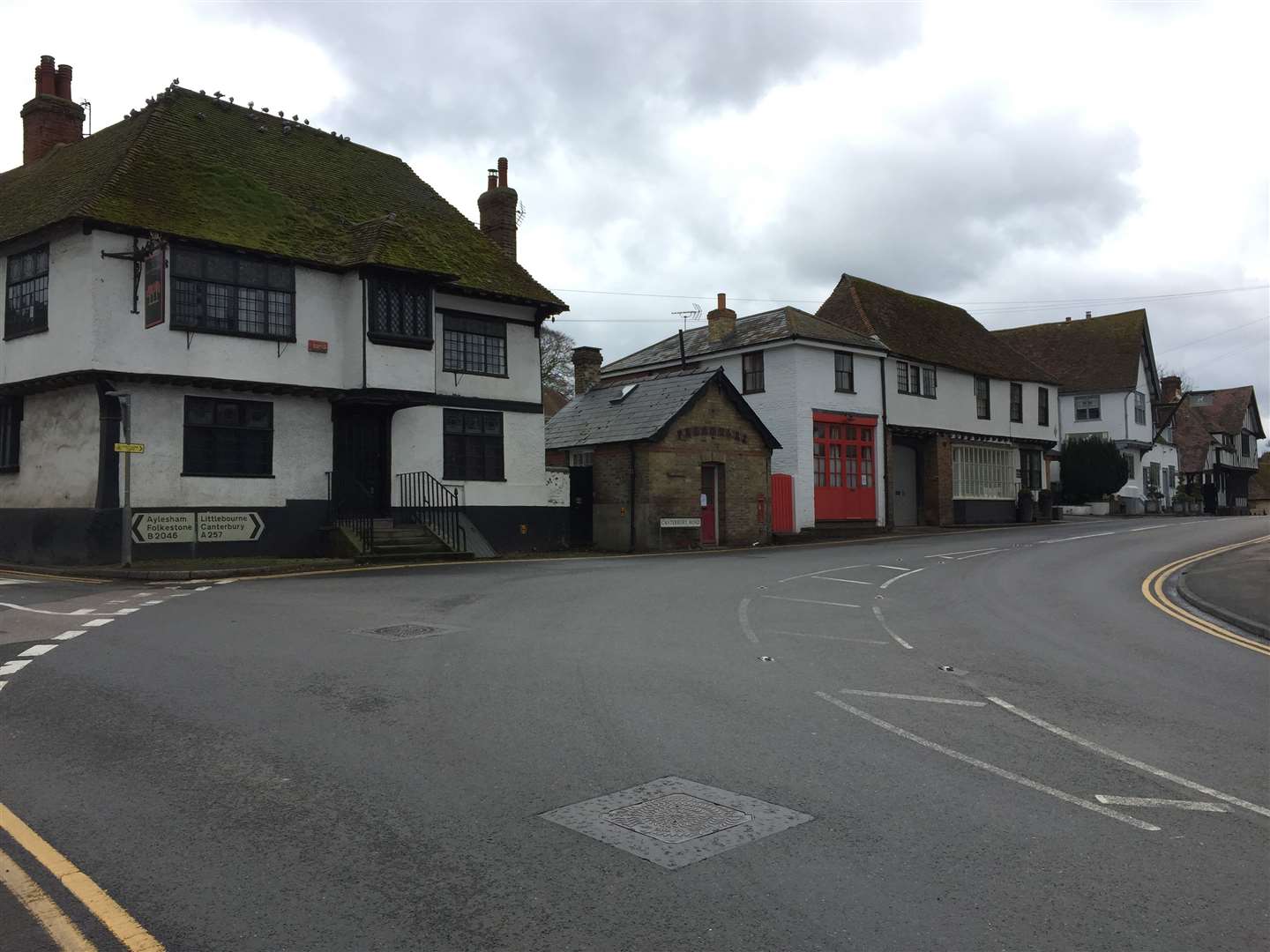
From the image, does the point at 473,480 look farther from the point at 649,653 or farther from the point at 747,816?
the point at 747,816

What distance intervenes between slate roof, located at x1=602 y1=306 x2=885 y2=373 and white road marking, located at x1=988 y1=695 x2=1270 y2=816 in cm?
2752

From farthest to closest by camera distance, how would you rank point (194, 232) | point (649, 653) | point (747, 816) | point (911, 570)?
point (194, 232), point (911, 570), point (649, 653), point (747, 816)

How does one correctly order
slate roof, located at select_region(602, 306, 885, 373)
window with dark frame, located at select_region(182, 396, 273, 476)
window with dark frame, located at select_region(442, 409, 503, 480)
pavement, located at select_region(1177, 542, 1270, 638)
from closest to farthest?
1. pavement, located at select_region(1177, 542, 1270, 638)
2. window with dark frame, located at select_region(182, 396, 273, 476)
3. window with dark frame, located at select_region(442, 409, 503, 480)
4. slate roof, located at select_region(602, 306, 885, 373)

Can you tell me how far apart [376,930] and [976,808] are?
3.40 m

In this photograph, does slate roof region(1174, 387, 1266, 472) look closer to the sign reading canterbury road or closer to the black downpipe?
the sign reading canterbury road

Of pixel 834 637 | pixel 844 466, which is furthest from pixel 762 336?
pixel 834 637

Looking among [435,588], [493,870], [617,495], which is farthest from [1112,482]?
[493,870]

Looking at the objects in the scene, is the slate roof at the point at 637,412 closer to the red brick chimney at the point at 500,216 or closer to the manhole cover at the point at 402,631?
the red brick chimney at the point at 500,216

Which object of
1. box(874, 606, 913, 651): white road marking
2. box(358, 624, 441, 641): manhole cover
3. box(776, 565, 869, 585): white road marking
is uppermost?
box(358, 624, 441, 641): manhole cover

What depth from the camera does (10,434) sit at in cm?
2331

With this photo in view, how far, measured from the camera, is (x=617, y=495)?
29.9 m

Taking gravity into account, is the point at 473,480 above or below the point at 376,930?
above

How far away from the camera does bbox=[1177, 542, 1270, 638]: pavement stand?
13281 millimetres

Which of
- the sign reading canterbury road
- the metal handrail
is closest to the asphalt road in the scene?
the sign reading canterbury road
